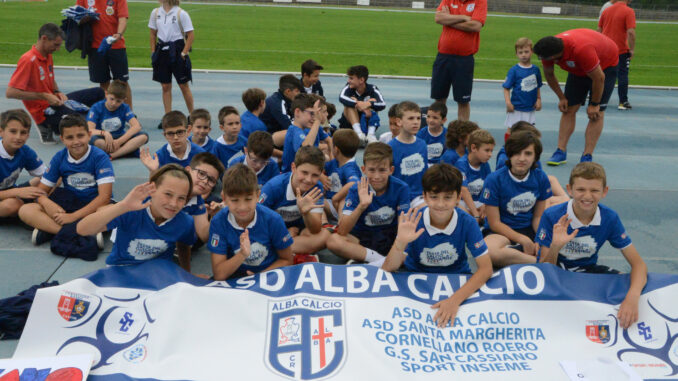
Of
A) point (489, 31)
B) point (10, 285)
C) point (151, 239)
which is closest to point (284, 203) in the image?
point (151, 239)

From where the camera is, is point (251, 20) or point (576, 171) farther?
point (251, 20)

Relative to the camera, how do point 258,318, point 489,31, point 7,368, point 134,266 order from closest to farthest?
point 7,368 < point 258,318 < point 134,266 < point 489,31

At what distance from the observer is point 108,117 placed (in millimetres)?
6617

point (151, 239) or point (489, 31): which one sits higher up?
point (489, 31)

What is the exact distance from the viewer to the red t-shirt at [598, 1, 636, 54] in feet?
31.8

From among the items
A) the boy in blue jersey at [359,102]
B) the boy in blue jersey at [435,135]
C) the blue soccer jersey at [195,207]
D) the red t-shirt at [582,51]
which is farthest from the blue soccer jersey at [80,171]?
the red t-shirt at [582,51]

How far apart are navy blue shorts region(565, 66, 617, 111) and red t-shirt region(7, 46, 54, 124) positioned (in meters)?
6.58

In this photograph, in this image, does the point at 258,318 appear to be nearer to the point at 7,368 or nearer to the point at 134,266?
the point at 134,266

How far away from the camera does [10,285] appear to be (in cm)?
376

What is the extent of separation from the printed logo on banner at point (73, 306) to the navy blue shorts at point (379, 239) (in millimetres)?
2076

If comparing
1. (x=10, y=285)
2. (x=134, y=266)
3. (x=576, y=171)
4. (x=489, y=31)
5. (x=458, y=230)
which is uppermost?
(x=489, y=31)

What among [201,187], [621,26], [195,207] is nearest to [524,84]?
[621,26]

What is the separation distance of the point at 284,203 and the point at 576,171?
2.19m

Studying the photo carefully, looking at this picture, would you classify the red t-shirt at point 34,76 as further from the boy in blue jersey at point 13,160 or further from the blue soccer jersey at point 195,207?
the blue soccer jersey at point 195,207
